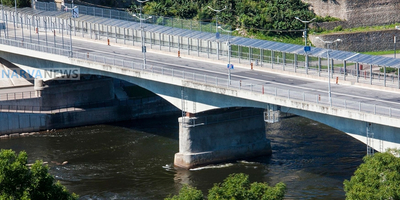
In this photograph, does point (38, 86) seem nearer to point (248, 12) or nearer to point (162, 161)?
point (162, 161)

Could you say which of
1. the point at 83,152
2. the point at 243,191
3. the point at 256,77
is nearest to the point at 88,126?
the point at 83,152

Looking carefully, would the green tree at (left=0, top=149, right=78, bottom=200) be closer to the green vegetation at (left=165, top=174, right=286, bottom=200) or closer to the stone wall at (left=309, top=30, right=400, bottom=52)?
the green vegetation at (left=165, top=174, right=286, bottom=200)

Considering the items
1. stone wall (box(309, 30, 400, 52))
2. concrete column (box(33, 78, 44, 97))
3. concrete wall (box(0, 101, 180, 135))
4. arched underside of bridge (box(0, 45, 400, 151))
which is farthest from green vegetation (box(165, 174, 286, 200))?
stone wall (box(309, 30, 400, 52))

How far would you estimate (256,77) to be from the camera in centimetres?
6262

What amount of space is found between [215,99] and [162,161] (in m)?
7.83

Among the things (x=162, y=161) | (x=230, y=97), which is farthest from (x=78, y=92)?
(x=230, y=97)

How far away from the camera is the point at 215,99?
59.2 metres

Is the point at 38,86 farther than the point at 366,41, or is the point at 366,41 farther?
the point at 366,41

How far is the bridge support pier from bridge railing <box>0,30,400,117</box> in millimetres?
3851

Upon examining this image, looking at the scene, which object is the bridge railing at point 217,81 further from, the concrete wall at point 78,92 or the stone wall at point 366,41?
the stone wall at point 366,41

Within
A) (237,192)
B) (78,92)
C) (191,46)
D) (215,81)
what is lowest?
(78,92)

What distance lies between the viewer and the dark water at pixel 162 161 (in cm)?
5453

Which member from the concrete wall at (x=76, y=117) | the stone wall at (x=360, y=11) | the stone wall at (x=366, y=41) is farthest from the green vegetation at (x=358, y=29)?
the concrete wall at (x=76, y=117)

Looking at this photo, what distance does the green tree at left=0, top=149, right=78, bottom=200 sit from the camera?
3234cm
